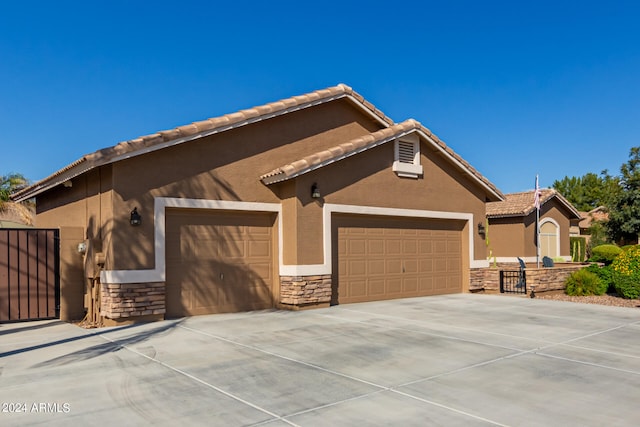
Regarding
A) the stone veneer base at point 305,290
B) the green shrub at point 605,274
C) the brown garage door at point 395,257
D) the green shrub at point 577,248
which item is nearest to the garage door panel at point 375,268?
the brown garage door at point 395,257

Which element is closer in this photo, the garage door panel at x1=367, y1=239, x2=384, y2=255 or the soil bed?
the garage door panel at x1=367, y1=239, x2=384, y2=255

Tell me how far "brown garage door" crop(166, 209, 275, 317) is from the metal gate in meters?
2.74

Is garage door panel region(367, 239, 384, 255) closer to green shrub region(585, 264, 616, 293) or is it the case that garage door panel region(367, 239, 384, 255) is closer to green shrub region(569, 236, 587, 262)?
green shrub region(585, 264, 616, 293)

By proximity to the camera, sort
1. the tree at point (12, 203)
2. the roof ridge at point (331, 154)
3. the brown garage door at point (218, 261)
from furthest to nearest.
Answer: the tree at point (12, 203) < the roof ridge at point (331, 154) < the brown garage door at point (218, 261)

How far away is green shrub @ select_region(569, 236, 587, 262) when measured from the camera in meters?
30.5

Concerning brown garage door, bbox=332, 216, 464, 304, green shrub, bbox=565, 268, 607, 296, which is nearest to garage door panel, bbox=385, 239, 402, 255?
brown garage door, bbox=332, 216, 464, 304

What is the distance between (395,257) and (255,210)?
182 inches

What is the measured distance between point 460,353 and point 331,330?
2763 millimetres

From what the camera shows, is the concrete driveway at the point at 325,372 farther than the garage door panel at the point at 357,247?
No

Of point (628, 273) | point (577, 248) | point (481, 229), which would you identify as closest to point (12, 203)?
point (481, 229)

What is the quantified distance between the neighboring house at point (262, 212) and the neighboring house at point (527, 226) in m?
9.72

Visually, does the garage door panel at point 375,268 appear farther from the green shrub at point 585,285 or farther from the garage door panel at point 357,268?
the green shrub at point 585,285

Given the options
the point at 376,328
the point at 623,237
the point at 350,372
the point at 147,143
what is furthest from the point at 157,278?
the point at 623,237

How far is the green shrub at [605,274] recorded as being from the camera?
1677 cm
